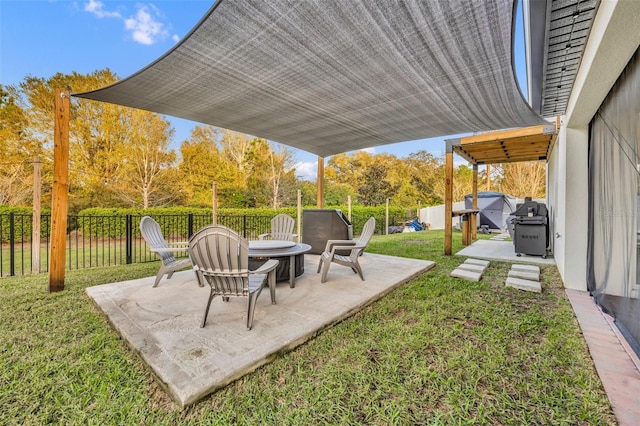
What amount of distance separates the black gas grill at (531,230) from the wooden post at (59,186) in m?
8.55

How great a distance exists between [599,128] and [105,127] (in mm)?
16154

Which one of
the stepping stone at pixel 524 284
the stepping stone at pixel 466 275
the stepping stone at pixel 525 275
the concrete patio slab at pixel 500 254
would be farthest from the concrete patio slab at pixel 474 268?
the concrete patio slab at pixel 500 254

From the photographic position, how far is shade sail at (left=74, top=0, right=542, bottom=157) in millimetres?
2131

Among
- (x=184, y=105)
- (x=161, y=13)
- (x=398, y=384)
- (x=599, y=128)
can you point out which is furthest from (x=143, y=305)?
(x=161, y=13)

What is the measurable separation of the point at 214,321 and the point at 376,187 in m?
17.3

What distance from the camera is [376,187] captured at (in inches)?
751

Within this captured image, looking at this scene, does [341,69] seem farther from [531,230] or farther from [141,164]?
[141,164]

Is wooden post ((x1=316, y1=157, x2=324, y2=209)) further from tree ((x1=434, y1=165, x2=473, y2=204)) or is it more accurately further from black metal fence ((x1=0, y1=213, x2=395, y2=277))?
tree ((x1=434, y1=165, x2=473, y2=204))

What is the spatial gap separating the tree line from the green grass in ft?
35.0

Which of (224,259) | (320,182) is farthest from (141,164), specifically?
(224,259)

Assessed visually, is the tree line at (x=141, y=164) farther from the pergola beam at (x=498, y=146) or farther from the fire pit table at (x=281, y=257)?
the pergola beam at (x=498, y=146)

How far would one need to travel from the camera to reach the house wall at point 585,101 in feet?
6.14

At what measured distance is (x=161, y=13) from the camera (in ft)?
30.0

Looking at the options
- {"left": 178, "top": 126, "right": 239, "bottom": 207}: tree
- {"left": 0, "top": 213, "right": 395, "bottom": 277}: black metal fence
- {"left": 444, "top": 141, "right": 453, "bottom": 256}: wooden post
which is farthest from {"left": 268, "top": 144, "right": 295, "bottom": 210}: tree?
{"left": 444, "top": 141, "right": 453, "bottom": 256}: wooden post
